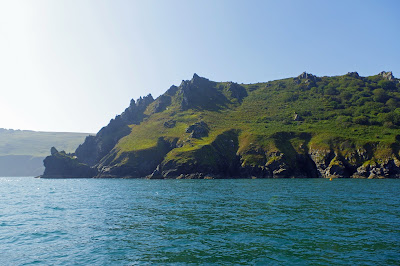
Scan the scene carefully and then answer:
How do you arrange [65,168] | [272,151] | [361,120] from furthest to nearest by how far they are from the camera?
1. [65,168]
2. [361,120]
3. [272,151]

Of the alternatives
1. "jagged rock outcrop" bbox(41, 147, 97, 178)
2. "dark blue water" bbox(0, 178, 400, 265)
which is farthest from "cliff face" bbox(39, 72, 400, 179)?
"dark blue water" bbox(0, 178, 400, 265)

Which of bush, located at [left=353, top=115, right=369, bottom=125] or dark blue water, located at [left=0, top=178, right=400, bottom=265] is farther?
bush, located at [left=353, top=115, right=369, bottom=125]

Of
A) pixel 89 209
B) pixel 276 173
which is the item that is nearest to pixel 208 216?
pixel 89 209

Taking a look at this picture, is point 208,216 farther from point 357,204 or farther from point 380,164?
point 380,164

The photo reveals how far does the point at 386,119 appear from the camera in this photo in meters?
167

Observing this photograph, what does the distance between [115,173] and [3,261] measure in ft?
517

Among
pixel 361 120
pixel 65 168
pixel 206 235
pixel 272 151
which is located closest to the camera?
pixel 206 235

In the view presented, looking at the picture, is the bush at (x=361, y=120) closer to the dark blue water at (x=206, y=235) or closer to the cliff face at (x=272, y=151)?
the cliff face at (x=272, y=151)

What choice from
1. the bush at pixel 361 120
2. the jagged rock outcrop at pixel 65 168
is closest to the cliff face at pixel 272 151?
the jagged rock outcrop at pixel 65 168

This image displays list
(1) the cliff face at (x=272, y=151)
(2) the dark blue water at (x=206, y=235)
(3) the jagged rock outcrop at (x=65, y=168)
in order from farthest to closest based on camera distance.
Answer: (3) the jagged rock outcrop at (x=65, y=168) < (1) the cliff face at (x=272, y=151) < (2) the dark blue water at (x=206, y=235)

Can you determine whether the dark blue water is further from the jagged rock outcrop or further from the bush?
the jagged rock outcrop

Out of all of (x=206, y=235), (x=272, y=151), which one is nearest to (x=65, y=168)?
(x=272, y=151)

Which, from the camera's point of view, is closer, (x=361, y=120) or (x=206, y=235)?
(x=206, y=235)

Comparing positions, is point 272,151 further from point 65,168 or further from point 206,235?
point 65,168
